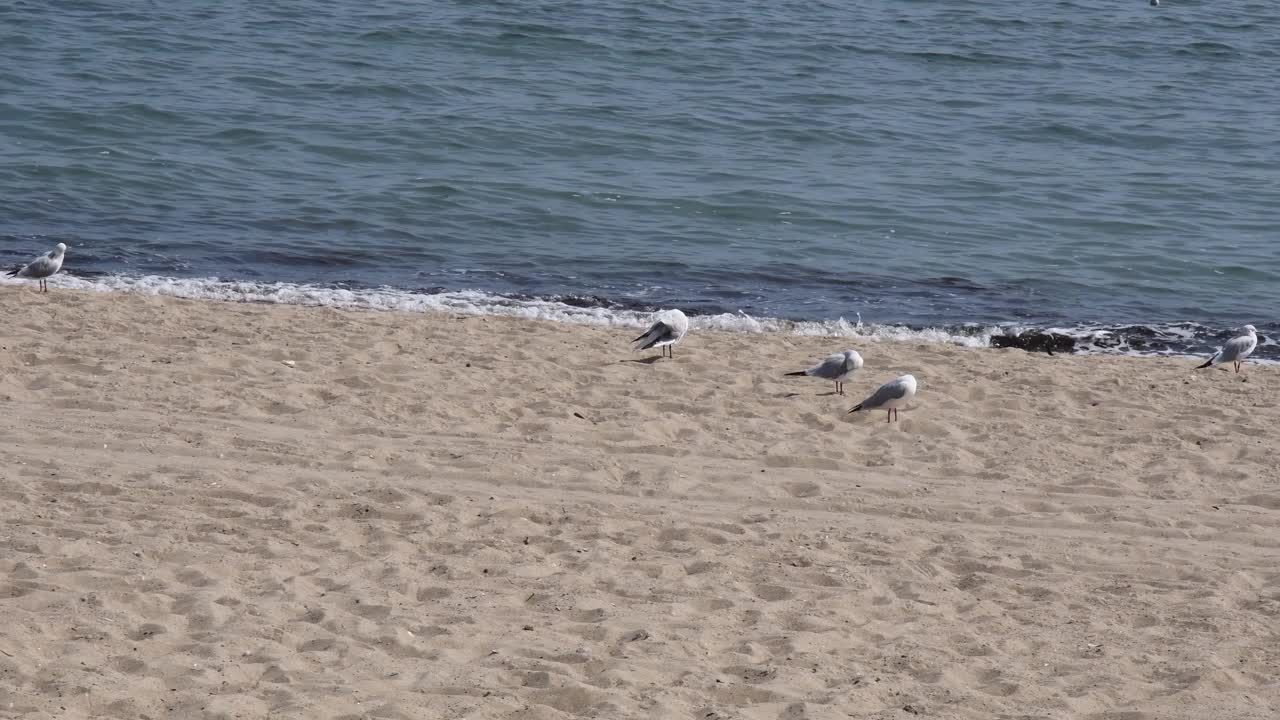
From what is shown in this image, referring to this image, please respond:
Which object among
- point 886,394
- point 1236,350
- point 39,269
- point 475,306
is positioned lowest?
point 475,306

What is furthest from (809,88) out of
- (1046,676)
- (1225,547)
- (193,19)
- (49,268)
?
(1046,676)

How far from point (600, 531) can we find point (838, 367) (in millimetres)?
3013

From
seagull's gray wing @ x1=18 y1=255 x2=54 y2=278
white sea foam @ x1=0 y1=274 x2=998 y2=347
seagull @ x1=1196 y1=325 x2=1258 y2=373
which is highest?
seagull @ x1=1196 y1=325 x2=1258 y2=373

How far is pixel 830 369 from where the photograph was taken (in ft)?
32.1

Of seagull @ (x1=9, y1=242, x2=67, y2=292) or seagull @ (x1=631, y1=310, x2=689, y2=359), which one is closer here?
seagull @ (x1=631, y1=310, x2=689, y2=359)

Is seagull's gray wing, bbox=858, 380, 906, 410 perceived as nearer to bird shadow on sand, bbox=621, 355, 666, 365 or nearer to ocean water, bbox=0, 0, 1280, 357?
bird shadow on sand, bbox=621, 355, 666, 365

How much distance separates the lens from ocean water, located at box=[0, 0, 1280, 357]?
13.7 meters

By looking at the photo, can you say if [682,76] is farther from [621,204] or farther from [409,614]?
[409,614]

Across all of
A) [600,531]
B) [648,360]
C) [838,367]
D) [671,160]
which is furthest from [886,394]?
[671,160]

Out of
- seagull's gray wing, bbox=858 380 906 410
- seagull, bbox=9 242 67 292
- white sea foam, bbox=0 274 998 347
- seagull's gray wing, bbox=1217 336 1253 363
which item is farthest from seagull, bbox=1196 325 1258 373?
seagull, bbox=9 242 67 292

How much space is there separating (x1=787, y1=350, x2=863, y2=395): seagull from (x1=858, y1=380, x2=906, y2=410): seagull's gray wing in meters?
0.46

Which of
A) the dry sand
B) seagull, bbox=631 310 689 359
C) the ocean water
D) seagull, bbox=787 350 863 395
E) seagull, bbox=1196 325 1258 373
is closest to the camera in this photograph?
the dry sand

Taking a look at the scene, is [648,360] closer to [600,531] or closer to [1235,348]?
[600,531]

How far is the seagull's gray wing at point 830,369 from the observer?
9.77 metres
